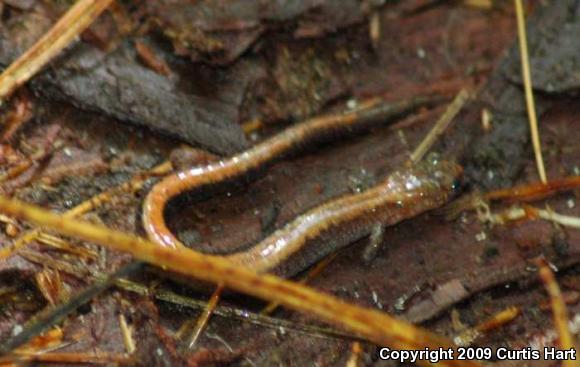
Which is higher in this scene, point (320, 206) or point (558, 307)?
point (320, 206)

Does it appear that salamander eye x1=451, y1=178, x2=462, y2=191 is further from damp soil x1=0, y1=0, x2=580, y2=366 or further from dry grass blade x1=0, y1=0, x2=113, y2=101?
dry grass blade x1=0, y1=0, x2=113, y2=101

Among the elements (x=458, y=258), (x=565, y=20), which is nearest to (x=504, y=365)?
(x=458, y=258)

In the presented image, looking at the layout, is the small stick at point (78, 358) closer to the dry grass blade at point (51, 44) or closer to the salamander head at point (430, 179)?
the dry grass blade at point (51, 44)

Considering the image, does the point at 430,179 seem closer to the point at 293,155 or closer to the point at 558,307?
the point at 293,155

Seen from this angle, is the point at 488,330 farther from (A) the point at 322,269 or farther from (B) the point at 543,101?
(B) the point at 543,101

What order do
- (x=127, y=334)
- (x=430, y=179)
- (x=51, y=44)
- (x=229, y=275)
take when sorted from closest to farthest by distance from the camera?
(x=229, y=275)
(x=127, y=334)
(x=51, y=44)
(x=430, y=179)

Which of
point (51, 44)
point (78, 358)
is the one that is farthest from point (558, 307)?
point (51, 44)
